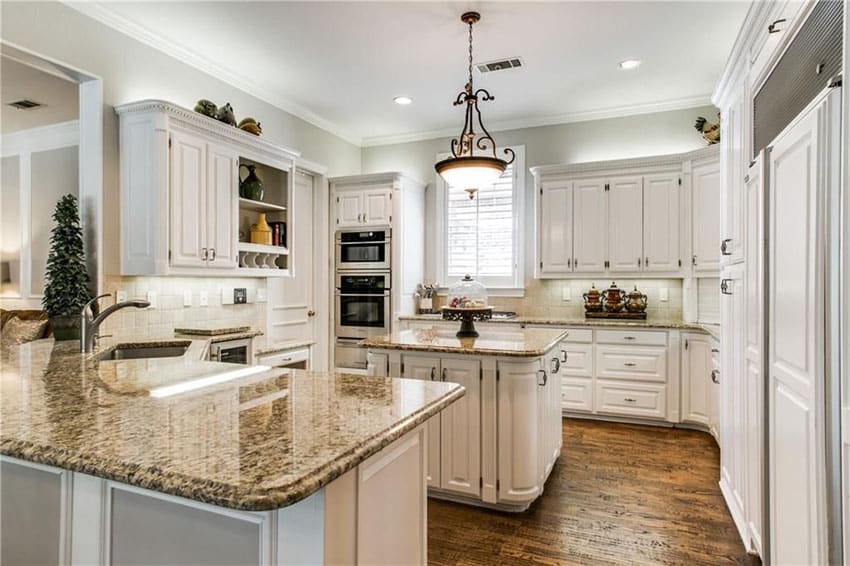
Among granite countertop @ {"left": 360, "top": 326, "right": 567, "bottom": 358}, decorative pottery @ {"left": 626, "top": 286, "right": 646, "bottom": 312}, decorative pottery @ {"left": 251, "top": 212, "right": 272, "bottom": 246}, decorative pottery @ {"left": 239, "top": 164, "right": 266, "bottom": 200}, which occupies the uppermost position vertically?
decorative pottery @ {"left": 239, "top": 164, "right": 266, "bottom": 200}

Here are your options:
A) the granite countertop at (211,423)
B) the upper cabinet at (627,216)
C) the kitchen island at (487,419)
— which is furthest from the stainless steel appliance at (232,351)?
the upper cabinet at (627,216)

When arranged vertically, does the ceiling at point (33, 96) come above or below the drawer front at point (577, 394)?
above

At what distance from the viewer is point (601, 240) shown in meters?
4.77

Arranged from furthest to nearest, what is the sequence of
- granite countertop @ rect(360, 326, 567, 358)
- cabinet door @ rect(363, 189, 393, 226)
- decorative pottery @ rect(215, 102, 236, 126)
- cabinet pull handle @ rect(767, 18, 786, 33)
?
1. cabinet door @ rect(363, 189, 393, 226)
2. decorative pottery @ rect(215, 102, 236, 126)
3. granite countertop @ rect(360, 326, 567, 358)
4. cabinet pull handle @ rect(767, 18, 786, 33)

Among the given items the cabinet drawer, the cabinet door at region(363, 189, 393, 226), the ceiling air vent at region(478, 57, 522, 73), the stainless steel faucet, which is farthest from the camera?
the cabinet door at region(363, 189, 393, 226)

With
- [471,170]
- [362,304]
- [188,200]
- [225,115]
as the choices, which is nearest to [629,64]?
[471,170]

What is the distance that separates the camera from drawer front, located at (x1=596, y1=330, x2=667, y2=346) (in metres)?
4.34

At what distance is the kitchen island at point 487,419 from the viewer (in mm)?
2666

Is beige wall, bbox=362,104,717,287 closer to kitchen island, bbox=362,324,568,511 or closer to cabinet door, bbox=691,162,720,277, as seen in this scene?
cabinet door, bbox=691,162,720,277

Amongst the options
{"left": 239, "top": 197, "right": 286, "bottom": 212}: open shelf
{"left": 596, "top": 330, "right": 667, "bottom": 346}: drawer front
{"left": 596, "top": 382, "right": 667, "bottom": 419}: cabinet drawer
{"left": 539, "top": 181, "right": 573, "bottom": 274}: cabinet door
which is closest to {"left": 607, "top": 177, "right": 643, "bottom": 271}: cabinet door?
{"left": 539, "top": 181, "right": 573, "bottom": 274}: cabinet door

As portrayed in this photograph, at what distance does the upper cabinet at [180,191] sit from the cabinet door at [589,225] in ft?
9.74

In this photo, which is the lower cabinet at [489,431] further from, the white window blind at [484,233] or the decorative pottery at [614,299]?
the white window blind at [484,233]

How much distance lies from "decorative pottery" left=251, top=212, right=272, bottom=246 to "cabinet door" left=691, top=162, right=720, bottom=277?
3785 mm

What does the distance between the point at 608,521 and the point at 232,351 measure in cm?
270
